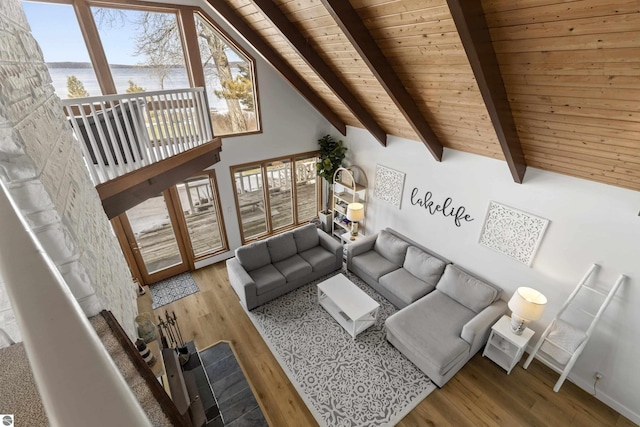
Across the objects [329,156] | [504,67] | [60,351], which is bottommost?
[329,156]

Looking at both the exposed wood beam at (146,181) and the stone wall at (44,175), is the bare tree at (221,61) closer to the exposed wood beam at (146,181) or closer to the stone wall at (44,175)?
the exposed wood beam at (146,181)

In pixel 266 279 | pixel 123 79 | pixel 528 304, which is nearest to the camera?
pixel 528 304

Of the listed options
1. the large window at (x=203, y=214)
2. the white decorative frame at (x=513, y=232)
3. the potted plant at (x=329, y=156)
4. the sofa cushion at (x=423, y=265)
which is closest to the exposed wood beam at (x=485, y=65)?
the white decorative frame at (x=513, y=232)

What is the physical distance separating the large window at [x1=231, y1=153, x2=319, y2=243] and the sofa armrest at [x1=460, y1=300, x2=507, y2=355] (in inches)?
167

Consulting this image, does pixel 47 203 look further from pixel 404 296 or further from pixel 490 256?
pixel 490 256

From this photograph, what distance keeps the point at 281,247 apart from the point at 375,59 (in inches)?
133

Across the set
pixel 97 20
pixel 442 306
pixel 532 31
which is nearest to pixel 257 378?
pixel 442 306

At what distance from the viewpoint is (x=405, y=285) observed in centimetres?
475

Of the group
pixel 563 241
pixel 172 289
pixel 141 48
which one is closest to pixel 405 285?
pixel 563 241

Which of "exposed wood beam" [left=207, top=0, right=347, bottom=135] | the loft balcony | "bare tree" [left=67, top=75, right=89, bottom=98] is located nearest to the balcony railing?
the loft balcony

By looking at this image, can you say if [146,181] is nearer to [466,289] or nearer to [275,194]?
[275,194]

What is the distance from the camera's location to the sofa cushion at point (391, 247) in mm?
5234

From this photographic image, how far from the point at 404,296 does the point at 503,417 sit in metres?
1.76

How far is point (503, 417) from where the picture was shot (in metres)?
3.41
